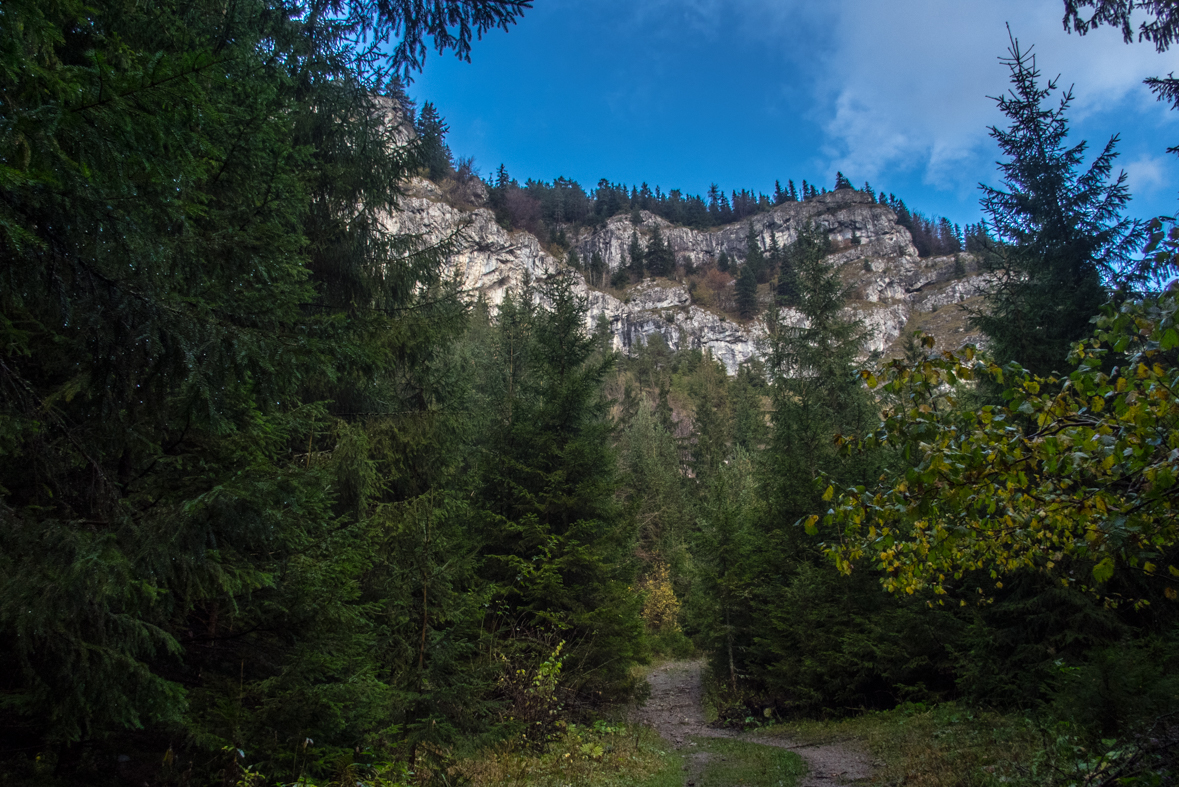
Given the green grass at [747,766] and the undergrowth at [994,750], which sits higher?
the undergrowth at [994,750]

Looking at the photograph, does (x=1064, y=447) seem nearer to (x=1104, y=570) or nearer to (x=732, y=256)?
(x=1104, y=570)

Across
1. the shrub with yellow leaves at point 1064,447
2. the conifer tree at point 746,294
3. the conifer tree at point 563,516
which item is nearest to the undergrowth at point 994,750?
the shrub with yellow leaves at point 1064,447

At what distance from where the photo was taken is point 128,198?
273cm

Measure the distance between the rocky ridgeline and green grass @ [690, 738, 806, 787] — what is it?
6791 centimetres

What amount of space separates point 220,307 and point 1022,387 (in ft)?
16.6

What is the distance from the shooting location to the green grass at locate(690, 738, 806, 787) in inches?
313

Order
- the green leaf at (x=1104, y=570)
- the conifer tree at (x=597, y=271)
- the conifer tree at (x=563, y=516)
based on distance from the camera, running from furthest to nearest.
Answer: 1. the conifer tree at (x=597, y=271)
2. the conifer tree at (x=563, y=516)
3. the green leaf at (x=1104, y=570)

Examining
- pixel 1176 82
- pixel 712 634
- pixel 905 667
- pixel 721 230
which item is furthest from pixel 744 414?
pixel 721 230

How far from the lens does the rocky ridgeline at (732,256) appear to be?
93.0 m

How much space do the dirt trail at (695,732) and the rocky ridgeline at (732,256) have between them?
195 feet

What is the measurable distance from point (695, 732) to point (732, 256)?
13510cm

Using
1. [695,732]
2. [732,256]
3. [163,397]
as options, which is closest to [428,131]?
[163,397]

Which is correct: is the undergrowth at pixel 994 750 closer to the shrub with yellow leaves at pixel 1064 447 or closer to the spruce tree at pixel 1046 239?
the shrub with yellow leaves at pixel 1064 447

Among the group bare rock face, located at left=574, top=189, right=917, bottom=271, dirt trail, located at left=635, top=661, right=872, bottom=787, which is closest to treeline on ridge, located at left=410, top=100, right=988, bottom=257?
bare rock face, located at left=574, top=189, right=917, bottom=271
